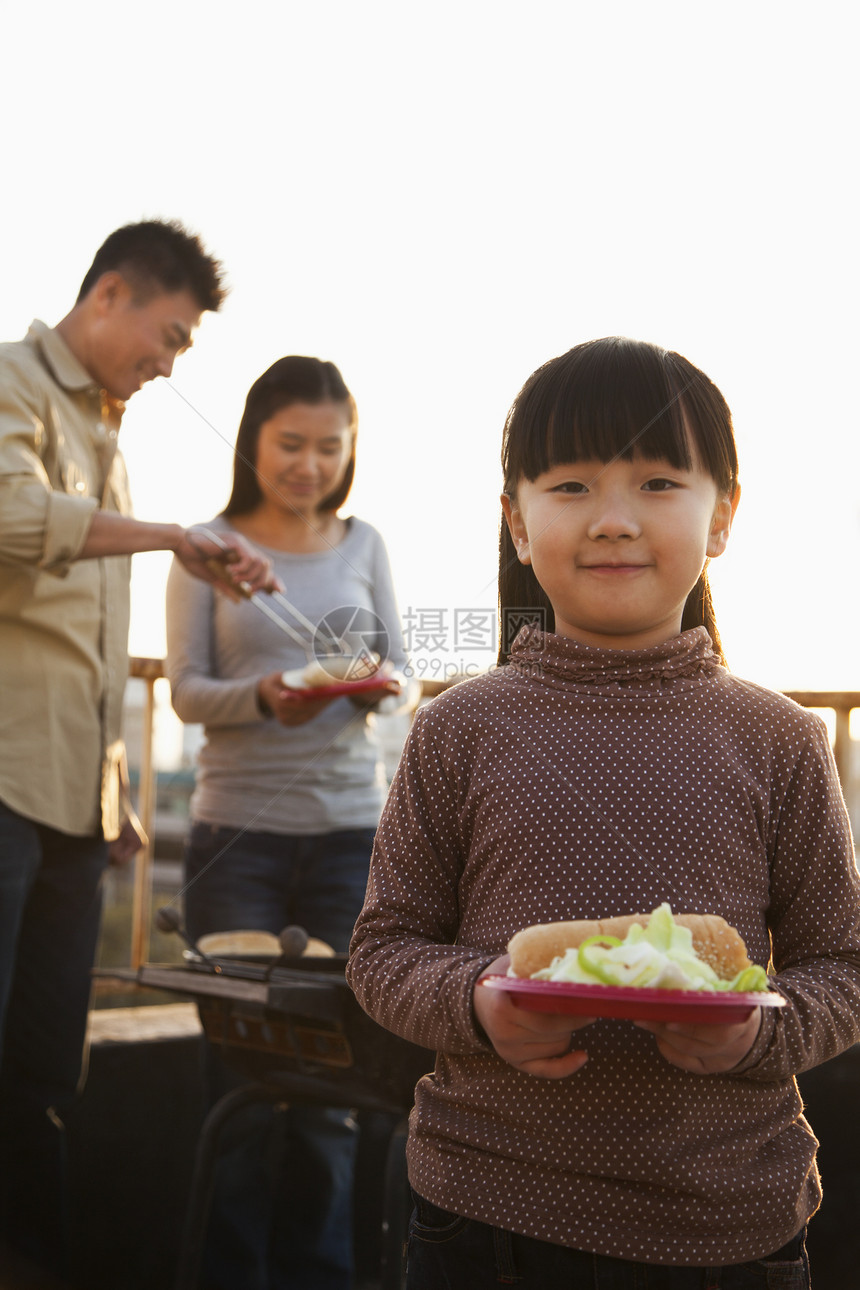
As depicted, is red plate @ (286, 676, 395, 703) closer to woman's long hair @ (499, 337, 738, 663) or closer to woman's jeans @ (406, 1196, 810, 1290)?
woman's long hair @ (499, 337, 738, 663)

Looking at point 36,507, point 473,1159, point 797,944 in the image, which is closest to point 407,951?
point 473,1159

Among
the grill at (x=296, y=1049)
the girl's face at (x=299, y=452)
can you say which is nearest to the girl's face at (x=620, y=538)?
the grill at (x=296, y=1049)

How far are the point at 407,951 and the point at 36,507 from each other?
3.04ft

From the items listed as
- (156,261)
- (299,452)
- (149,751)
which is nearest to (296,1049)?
(299,452)

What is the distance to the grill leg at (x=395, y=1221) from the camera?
116cm

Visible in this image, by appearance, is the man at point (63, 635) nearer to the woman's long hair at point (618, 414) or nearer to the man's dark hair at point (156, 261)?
the man's dark hair at point (156, 261)

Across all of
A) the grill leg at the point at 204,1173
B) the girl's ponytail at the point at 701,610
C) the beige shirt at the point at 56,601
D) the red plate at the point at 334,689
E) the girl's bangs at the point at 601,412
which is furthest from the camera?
the red plate at the point at 334,689

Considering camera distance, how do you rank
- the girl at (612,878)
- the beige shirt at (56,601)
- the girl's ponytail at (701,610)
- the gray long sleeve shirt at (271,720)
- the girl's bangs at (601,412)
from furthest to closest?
the gray long sleeve shirt at (271,720) → the beige shirt at (56,601) → the girl's ponytail at (701,610) → the girl's bangs at (601,412) → the girl at (612,878)

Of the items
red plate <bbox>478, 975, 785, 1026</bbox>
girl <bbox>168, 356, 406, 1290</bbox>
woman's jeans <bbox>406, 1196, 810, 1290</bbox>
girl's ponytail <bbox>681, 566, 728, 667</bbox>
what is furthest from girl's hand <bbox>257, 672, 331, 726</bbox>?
red plate <bbox>478, 975, 785, 1026</bbox>

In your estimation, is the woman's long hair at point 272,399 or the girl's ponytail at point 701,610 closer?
the girl's ponytail at point 701,610

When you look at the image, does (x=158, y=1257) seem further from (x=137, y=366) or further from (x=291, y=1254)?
(x=137, y=366)

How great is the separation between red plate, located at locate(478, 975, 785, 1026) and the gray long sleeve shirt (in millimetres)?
1172

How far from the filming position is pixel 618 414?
0.83 meters

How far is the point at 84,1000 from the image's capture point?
1.74m
